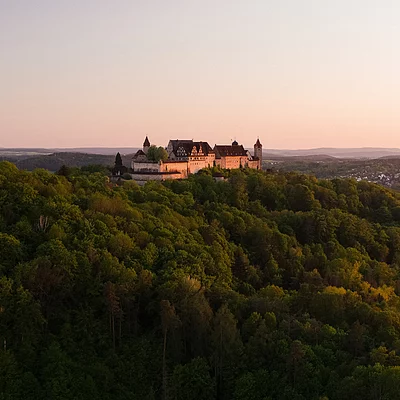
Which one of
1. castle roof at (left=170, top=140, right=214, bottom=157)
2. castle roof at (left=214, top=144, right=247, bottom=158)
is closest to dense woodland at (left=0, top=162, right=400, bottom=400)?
castle roof at (left=170, top=140, right=214, bottom=157)

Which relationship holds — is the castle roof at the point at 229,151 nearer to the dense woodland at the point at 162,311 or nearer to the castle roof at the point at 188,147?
the castle roof at the point at 188,147

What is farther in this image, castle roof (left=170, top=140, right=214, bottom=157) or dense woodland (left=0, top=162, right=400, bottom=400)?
castle roof (left=170, top=140, right=214, bottom=157)

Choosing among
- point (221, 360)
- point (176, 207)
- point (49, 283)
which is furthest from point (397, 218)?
point (49, 283)

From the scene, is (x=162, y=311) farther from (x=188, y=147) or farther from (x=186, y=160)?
(x=188, y=147)

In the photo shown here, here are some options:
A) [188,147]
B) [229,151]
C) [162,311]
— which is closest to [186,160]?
[188,147]

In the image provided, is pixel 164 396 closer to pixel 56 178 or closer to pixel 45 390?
pixel 45 390

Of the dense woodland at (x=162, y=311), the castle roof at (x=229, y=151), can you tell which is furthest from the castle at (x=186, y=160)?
the dense woodland at (x=162, y=311)

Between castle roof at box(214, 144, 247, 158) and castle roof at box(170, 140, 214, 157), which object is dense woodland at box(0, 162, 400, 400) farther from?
castle roof at box(214, 144, 247, 158)
